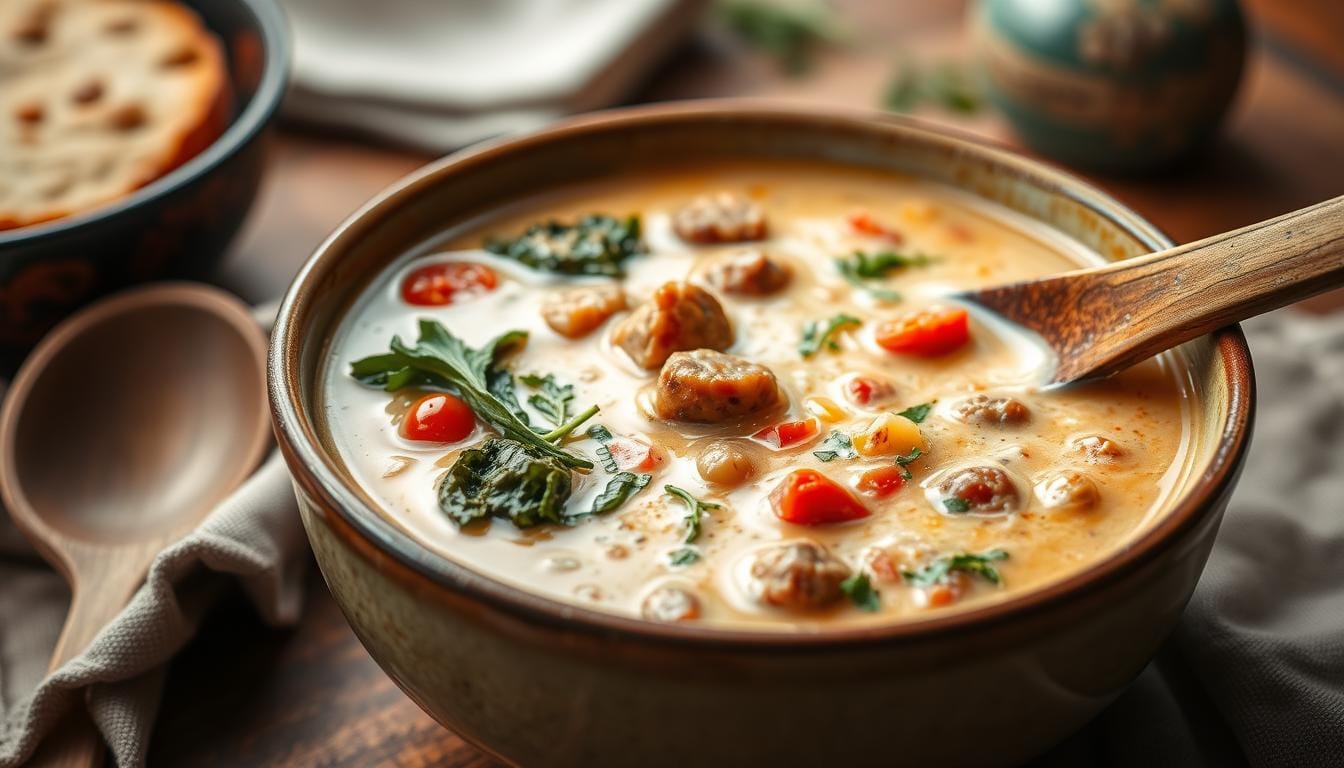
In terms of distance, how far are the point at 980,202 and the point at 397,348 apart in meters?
1.23

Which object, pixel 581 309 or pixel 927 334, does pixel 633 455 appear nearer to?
pixel 581 309

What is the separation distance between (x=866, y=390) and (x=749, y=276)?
386 mm

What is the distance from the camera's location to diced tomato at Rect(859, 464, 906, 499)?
198 centimetres

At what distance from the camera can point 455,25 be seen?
4.14 meters

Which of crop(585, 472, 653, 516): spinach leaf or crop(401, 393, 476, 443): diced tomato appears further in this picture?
crop(401, 393, 476, 443): diced tomato

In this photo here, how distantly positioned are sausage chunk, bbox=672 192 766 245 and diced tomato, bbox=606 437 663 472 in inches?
26.5

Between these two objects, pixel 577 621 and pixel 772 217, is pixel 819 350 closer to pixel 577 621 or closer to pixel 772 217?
pixel 772 217

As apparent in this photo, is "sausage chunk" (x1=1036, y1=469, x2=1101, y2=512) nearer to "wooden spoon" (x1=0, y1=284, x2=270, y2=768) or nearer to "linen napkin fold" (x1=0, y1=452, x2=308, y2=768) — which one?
"linen napkin fold" (x1=0, y1=452, x2=308, y2=768)

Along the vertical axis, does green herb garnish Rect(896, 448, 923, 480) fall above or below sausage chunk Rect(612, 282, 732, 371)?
above

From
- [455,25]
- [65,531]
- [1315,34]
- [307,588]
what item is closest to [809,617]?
[307,588]

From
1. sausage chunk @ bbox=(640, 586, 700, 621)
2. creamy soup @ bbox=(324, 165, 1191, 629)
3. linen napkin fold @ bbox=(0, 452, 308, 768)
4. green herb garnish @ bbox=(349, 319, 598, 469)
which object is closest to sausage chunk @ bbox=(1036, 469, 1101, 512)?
creamy soup @ bbox=(324, 165, 1191, 629)

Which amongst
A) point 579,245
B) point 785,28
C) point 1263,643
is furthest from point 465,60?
point 1263,643

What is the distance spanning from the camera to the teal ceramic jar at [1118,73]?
348 cm

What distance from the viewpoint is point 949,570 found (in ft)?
5.97
